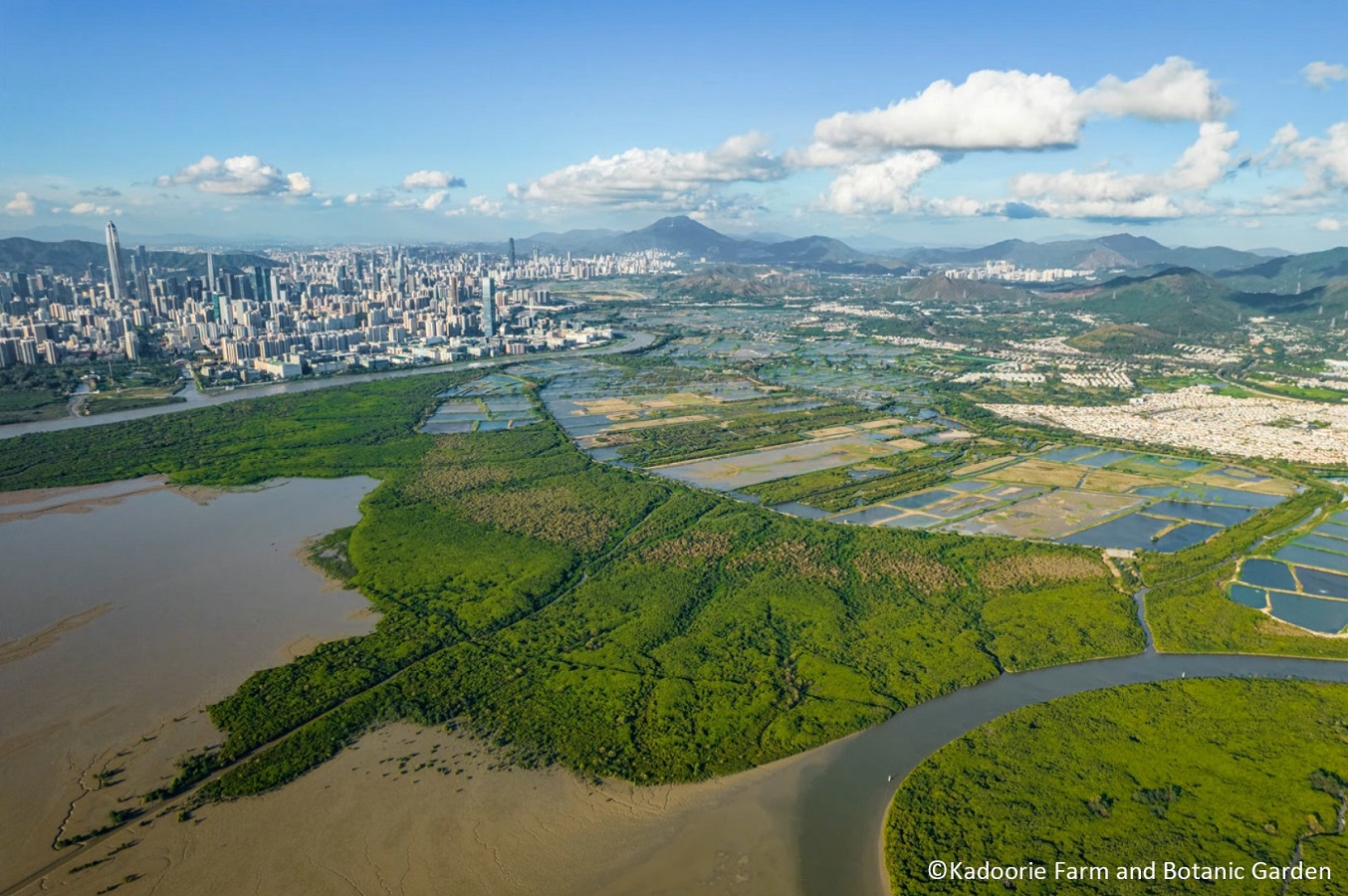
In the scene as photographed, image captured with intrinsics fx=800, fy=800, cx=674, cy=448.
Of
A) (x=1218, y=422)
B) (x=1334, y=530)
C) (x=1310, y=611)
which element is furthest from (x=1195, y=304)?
(x=1310, y=611)

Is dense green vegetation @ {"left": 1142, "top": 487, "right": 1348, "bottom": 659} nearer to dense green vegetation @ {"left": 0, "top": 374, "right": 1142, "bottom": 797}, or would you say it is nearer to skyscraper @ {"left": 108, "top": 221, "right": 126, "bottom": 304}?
dense green vegetation @ {"left": 0, "top": 374, "right": 1142, "bottom": 797}

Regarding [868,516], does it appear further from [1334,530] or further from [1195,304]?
[1195,304]

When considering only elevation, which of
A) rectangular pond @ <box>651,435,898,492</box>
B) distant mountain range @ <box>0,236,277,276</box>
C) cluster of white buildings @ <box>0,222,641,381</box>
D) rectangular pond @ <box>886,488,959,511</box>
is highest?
distant mountain range @ <box>0,236,277,276</box>

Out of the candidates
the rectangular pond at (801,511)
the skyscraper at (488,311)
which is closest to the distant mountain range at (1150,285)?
the skyscraper at (488,311)

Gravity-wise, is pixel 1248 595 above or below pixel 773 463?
below

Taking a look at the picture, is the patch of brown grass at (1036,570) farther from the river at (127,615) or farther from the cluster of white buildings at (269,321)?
the cluster of white buildings at (269,321)

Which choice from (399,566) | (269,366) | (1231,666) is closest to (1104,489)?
(1231,666)

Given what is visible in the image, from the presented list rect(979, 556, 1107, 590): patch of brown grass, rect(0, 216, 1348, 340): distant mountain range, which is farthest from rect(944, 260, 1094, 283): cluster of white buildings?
rect(979, 556, 1107, 590): patch of brown grass
